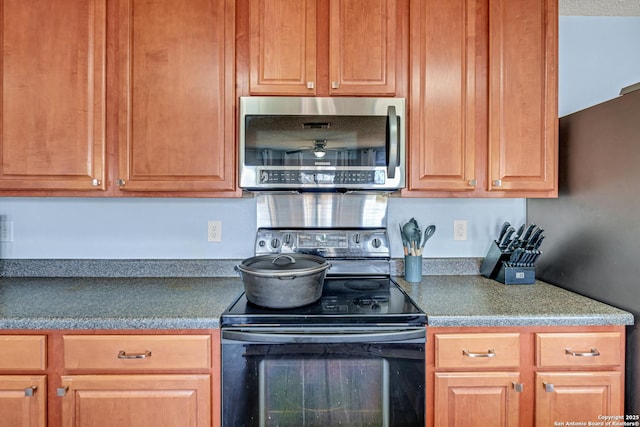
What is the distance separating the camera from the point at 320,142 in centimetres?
142

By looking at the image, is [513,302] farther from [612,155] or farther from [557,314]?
[612,155]

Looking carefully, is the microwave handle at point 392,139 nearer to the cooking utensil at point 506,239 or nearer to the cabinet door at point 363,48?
the cabinet door at point 363,48

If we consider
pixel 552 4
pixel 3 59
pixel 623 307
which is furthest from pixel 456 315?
pixel 3 59

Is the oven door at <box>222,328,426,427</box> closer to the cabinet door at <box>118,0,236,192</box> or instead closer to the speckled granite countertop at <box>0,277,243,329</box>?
the speckled granite countertop at <box>0,277,243,329</box>

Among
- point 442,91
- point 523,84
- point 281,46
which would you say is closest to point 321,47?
point 281,46

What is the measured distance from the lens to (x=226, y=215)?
1.83 meters

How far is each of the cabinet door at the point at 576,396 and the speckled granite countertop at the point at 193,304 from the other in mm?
193

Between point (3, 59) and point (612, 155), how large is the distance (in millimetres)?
2610

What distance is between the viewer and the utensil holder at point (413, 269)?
1.68 meters

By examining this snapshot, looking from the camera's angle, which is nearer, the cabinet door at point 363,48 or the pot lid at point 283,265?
the pot lid at point 283,265

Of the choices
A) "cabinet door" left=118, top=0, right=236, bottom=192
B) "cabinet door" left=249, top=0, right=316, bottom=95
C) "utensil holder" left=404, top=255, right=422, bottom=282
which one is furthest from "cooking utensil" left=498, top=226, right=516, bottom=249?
"cabinet door" left=118, top=0, right=236, bottom=192

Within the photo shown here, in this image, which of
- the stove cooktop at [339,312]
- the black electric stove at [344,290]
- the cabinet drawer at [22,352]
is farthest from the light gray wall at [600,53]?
the cabinet drawer at [22,352]

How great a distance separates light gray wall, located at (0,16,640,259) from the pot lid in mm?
442

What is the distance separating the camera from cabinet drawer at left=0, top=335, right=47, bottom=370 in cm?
115
